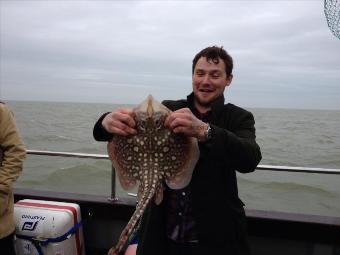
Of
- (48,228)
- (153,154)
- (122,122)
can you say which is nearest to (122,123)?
(122,122)

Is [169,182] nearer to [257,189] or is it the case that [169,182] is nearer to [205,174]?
[205,174]

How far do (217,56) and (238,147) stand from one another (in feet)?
2.38

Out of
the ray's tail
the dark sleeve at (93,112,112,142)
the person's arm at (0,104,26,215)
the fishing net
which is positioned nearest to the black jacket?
the dark sleeve at (93,112,112,142)

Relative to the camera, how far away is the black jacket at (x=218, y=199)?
2.29 m

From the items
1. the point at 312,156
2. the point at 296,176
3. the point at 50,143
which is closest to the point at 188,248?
the point at 296,176

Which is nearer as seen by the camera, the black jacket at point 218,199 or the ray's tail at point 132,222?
the ray's tail at point 132,222

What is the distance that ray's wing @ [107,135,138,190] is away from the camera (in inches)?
86.2

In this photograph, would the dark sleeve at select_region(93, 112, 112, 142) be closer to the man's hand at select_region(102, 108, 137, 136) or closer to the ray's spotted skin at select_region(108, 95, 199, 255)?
the ray's spotted skin at select_region(108, 95, 199, 255)

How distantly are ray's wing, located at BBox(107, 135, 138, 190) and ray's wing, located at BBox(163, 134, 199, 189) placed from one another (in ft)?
0.76

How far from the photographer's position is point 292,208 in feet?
37.8

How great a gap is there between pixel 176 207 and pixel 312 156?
738 inches

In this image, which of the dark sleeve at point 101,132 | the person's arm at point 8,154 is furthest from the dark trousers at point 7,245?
the dark sleeve at point 101,132

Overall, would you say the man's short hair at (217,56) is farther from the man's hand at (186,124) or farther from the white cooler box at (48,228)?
the white cooler box at (48,228)

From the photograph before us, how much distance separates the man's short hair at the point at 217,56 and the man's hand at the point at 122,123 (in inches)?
30.1
